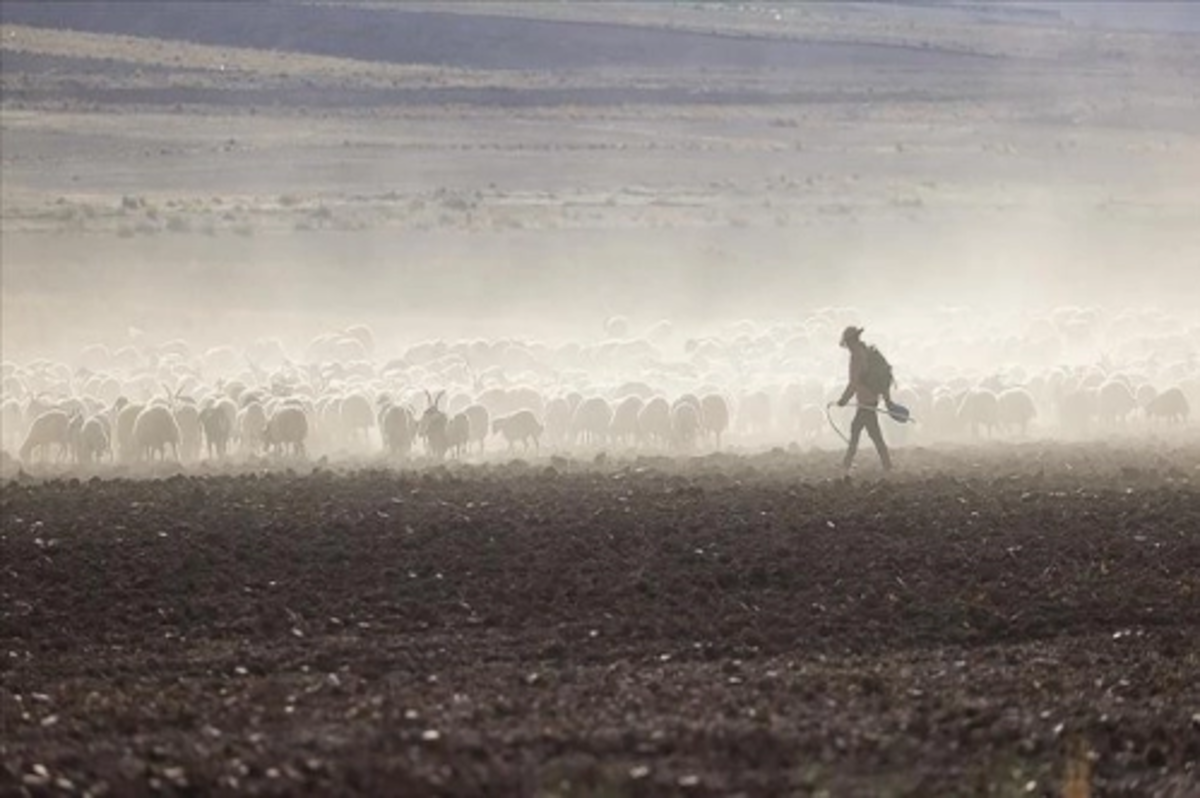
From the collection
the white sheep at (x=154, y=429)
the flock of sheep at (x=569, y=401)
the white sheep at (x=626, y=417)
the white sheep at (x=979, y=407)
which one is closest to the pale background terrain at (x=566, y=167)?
the flock of sheep at (x=569, y=401)

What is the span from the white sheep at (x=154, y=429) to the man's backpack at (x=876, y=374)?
26.7 feet

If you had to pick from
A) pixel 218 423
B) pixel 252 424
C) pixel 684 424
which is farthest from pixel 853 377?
pixel 218 423

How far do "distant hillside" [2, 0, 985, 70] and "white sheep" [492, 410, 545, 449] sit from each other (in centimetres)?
7234

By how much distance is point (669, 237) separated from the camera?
2512 inches

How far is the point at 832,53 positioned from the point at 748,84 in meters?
8.72

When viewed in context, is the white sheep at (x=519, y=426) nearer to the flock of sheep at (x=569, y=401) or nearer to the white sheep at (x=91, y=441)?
the flock of sheep at (x=569, y=401)

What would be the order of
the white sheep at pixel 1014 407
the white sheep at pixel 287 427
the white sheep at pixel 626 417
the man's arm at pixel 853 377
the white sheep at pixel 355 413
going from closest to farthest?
the man's arm at pixel 853 377 < the white sheep at pixel 287 427 < the white sheep at pixel 626 417 < the white sheep at pixel 1014 407 < the white sheep at pixel 355 413

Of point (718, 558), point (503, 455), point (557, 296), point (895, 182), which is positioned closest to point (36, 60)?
point (895, 182)

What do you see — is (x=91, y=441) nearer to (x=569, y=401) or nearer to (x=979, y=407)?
(x=569, y=401)

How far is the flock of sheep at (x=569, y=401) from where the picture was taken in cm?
2836

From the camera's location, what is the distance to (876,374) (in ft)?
79.6

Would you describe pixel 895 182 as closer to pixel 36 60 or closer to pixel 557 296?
pixel 557 296

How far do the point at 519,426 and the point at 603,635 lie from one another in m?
13.8

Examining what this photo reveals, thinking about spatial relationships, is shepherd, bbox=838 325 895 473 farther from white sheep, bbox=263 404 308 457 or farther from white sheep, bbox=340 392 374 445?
white sheep, bbox=340 392 374 445
